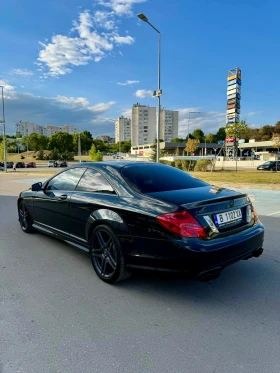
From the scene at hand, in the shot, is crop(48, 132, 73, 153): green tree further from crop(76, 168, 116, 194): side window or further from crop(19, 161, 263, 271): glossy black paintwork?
crop(19, 161, 263, 271): glossy black paintwork

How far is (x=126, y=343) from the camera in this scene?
2.36m

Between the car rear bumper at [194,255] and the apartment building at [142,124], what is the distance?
134120mm

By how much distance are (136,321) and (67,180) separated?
8.33ft

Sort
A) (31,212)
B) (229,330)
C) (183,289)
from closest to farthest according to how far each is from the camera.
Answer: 1. (229,330)
2. (183,289)
3. (31,212)

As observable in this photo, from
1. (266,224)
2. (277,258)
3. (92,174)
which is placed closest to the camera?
(92,174)

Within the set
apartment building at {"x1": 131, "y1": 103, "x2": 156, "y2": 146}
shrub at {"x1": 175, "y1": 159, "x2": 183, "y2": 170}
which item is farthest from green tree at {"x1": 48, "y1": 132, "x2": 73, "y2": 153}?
shrub at {"x1": 175, "y1": 159, "x2": 183, "y2": 170}

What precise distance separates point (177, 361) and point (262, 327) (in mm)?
952

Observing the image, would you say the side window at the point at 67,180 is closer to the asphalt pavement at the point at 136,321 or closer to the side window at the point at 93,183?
the side window at the point at 93,183

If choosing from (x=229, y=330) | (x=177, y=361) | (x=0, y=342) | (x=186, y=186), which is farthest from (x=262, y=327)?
(x=0, y=342)

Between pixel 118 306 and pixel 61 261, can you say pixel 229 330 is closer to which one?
pixel 118 306

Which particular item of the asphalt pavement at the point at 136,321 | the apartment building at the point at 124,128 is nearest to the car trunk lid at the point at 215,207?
the asphalt pavement at the point at 136,321

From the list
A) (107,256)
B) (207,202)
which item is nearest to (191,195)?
(207,202)

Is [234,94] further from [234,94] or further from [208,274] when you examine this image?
[208,274]

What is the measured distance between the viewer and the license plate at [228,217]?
118 inches
